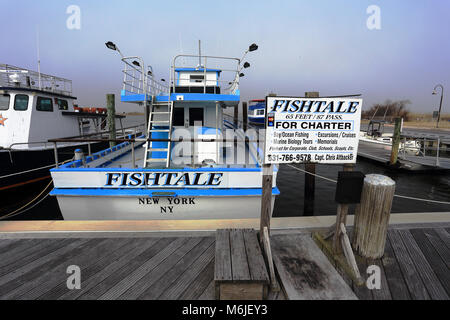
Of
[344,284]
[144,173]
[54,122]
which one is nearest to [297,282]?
[344,284]

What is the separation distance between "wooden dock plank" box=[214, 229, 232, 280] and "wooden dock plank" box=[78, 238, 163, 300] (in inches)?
34.8

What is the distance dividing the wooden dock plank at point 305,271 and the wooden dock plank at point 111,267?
1.93 m

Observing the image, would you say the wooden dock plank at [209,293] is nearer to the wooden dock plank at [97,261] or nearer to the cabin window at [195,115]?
the wooden dock plank at [97,261]

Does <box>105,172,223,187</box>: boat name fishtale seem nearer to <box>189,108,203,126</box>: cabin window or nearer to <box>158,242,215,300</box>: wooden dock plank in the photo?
<box>158,242,215,300</box>: wooden dock plank

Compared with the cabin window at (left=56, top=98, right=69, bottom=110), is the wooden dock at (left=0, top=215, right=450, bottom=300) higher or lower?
lower

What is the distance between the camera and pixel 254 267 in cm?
248

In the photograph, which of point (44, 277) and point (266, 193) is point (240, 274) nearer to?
point (266, 193)

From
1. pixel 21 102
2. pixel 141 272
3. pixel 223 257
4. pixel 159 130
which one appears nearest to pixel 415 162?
pixel 159 130

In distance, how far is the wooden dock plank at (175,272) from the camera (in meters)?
2.45

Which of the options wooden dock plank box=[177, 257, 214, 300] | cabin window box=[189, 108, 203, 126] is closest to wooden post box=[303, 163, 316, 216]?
cabin window box=[189, 108, 203, 126]

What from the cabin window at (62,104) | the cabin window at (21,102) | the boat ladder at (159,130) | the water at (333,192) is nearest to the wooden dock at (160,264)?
the boat ladder at (159,130)

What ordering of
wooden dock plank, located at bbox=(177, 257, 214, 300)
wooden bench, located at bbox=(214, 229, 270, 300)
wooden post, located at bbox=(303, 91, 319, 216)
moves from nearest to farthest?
wooden bench, located at bbox=(214, 229, 270, 300)
wooden dock plank, located at bbox=(177, 257, 214, 300)
wooden post, located at bbox=(303, 91, 319, 216)

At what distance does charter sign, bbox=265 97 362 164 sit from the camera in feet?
9.49
